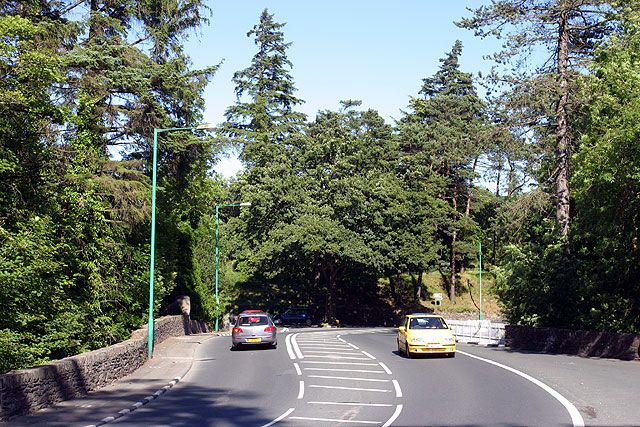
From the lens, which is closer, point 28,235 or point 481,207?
point 28,235

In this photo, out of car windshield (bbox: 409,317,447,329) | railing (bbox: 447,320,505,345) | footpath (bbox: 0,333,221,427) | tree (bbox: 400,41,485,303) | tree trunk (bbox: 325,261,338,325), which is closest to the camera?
footpath (bbox: 0,333,221,427)

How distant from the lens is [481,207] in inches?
2940

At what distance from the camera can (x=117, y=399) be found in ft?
54.9

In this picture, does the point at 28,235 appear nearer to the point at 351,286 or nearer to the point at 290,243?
the point at 290,243

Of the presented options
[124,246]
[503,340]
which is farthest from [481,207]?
[124,246]

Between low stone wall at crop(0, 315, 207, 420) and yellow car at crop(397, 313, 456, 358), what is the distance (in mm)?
9355

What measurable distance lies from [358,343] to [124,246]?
477 inches

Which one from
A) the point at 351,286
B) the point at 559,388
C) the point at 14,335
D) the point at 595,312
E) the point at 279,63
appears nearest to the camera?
the point at 559,388

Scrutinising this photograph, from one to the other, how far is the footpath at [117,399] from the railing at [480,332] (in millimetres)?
15746

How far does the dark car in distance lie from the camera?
64562 mm

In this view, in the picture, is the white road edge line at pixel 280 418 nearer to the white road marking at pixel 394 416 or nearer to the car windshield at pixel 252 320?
the white road marking at pixel 394 416

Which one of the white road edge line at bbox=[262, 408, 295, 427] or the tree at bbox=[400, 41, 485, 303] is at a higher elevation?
the tree at bbox=[400, 41, 485, 303]

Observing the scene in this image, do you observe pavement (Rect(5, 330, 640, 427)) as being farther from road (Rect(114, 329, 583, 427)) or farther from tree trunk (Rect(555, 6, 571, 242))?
tree trunk (Rect(555, 6, 571, 242))

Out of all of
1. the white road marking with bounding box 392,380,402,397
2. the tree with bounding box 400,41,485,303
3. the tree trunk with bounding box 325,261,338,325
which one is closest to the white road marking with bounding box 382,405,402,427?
the white road marking with bounding box 392,380,402,397
